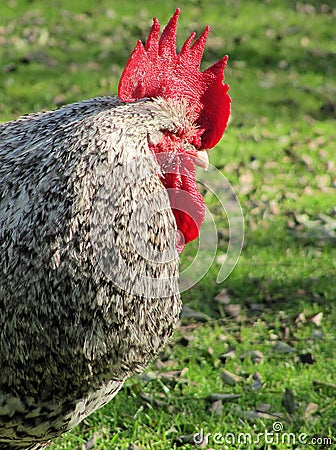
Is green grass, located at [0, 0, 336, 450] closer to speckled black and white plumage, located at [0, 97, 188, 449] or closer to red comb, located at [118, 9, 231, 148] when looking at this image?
speckled black and white plumage, located at [0, 97, 188, 449]

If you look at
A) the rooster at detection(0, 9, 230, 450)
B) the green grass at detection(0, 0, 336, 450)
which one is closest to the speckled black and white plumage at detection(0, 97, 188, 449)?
the rooster at detection(0, 9, 230, 450)

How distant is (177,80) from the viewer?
11.1 feet

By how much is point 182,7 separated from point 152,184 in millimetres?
8665

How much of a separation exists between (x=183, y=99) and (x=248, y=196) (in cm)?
385

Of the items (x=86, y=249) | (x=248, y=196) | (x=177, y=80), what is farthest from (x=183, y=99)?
(x=248, y=196)

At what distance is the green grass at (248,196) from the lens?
14.8 feet

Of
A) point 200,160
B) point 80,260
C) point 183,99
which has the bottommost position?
point 80,260

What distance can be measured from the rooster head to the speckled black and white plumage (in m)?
0.12

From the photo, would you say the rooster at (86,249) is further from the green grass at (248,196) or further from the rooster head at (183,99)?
the green grass at (248,196)

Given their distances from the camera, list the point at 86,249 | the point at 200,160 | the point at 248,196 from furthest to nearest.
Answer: the point at 248,196 < the point at 200,160 < the point at 86,249

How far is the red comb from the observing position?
3.23m

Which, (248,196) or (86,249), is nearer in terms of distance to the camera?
(86,249)

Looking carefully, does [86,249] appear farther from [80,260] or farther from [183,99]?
[183,99]

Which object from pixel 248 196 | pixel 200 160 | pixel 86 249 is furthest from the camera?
pixel 248 196
